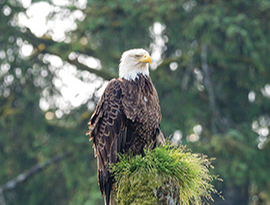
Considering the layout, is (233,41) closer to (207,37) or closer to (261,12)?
(207,37)

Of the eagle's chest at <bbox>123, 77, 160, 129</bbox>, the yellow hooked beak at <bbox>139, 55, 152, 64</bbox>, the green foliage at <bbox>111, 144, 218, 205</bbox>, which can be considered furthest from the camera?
the yellow hooked beak at <bbox>139, 55, 152, 64</bbox>

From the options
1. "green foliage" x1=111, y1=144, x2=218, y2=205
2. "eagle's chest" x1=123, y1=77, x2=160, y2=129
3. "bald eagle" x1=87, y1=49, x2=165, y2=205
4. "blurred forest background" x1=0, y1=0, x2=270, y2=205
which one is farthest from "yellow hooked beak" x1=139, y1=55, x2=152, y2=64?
"blurred forest background" x1=0, y1=0, x2=270, y2=205

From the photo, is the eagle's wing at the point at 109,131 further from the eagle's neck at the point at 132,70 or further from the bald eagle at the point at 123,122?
the eagle's neck at the point at 132,70

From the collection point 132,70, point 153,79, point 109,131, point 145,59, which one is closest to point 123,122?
point 109,131

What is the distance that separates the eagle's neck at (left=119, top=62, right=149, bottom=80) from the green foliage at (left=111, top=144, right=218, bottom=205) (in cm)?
100

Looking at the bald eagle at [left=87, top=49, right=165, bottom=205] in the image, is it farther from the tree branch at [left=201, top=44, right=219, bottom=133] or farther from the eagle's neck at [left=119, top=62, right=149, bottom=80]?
the tree branch at [left=201, top=44, right=219, bottom=133]

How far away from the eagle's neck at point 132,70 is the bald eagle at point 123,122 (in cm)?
3

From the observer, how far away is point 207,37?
9.88 metres

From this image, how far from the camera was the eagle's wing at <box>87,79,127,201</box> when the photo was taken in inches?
176

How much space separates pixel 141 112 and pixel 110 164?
26.0 inches

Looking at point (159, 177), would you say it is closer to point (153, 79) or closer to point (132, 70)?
point (132, 70)

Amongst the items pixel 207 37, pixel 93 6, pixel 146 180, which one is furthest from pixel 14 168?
pixel 146 180

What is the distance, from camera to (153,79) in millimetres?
10922

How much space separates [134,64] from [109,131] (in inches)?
34.2
